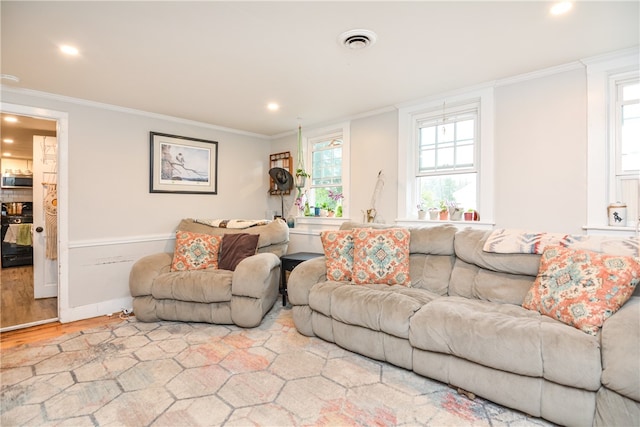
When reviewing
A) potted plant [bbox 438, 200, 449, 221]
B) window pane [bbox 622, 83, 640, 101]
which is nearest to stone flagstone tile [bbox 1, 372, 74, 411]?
potted plant [bbox 438, 200, 449, 221]

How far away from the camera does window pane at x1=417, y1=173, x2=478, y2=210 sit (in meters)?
3.21

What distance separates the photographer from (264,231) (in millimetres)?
3750

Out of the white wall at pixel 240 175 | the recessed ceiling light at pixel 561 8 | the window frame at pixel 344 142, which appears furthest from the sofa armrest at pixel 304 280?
the recessed ceiling light at pixel 561 8

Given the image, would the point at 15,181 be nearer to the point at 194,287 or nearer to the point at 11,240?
the point at 11,240

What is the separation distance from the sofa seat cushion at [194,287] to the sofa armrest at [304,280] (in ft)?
2.06

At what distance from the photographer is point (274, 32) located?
2051 mm

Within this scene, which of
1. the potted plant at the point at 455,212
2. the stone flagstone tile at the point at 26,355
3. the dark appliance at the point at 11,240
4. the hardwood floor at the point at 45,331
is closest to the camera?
the stone flagstone tile at the point at 26,355

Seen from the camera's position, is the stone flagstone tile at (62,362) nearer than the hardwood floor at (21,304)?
Yes

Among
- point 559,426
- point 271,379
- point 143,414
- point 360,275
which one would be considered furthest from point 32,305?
point 559,426

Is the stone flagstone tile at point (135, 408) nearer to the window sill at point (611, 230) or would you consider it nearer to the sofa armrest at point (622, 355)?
the sofa armrest at point (622, 355)

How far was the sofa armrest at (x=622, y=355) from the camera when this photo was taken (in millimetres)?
1341

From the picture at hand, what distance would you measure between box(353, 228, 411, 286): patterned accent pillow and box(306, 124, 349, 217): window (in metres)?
1.33

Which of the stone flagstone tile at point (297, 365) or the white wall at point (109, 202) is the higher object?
the white wall at point (109, 202)

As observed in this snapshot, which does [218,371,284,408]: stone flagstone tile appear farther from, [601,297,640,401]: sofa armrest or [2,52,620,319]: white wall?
[2,52,620,319]: white wall
